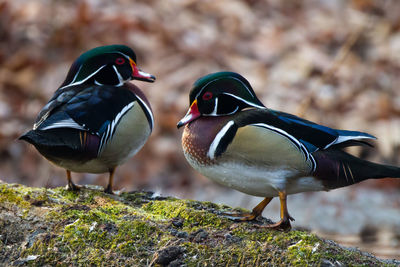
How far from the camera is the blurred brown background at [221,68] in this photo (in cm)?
654

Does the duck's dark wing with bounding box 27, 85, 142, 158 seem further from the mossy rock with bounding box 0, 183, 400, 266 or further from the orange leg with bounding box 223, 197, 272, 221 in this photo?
the orange leg with bounding box 223, 197, 272, 221

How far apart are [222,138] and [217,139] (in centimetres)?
3

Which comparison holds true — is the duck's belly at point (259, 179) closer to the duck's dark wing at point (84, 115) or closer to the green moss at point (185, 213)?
the green moss at point (185, 213)

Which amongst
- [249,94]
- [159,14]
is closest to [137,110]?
[249,94]

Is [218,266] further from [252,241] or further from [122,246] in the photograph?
[122,246]

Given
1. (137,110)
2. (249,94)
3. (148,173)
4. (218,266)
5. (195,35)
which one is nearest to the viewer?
(218,266)

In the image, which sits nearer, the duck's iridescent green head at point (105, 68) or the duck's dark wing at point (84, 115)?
the duck's dark wing at point (84, 115)

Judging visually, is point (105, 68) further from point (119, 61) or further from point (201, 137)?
point (201, 137)

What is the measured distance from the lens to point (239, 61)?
7961mm

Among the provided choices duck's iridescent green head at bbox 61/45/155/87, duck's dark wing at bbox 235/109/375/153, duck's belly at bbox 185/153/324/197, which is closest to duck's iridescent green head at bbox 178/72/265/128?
duck's dark wing at bbox 235/109/375/153

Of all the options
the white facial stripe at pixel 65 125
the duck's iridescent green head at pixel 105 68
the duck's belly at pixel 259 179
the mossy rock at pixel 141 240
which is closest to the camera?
the mossy rock at pixel 141 240

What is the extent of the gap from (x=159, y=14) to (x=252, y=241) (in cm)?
600

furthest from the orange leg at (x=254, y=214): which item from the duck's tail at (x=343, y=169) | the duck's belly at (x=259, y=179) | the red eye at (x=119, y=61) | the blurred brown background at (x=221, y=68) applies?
the blurred brown background at (x=221, y=68)

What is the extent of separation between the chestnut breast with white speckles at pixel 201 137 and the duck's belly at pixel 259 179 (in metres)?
0.04
